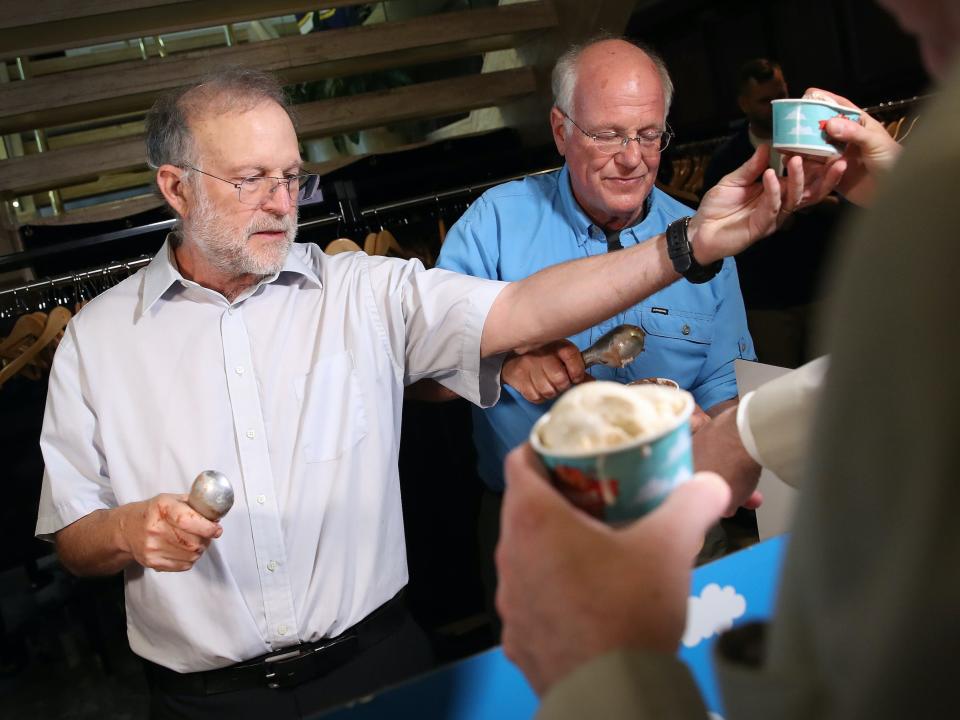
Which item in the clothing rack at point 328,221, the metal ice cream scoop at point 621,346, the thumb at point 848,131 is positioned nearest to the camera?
the thumb at point 848,131

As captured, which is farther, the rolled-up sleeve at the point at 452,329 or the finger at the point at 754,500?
the rolled-up sleeve at the point at 452,329

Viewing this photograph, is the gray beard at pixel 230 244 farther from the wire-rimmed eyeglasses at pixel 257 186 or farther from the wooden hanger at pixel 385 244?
the wooden hanger at pixel 385 244

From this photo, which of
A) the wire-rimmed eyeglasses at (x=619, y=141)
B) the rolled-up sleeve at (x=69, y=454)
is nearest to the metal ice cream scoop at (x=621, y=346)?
the wire-rimmed eyeglasses at (x=619, y=141)

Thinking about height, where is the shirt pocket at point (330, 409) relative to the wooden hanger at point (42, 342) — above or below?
below

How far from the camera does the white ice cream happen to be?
2.53ft

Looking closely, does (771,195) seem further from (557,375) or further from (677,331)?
(677,331)

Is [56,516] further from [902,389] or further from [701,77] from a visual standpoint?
[701,77]

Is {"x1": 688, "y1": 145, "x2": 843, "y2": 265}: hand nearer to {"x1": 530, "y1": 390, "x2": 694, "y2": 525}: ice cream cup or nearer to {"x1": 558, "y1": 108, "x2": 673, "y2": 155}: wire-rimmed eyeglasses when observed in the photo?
{"x1": 558, "y1": 108, "x2": 673, "y2": 155}: wire-rimmed eyeglasses

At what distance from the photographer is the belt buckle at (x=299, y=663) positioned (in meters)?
1.85

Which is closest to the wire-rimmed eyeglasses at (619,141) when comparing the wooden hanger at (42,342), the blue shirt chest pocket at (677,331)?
the blue shirt chest pocket at (677,331)

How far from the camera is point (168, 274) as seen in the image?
201 cm

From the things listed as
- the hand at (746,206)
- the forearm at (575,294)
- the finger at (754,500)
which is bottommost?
the finger at (754,500)

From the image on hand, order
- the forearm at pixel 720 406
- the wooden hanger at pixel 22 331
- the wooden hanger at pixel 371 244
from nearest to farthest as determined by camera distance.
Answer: the forearm at pixel 720 406, the wooden hanger at pixel 22 331, the wooden hanger at pixel 371 244

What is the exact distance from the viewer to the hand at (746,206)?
5.55 ft
